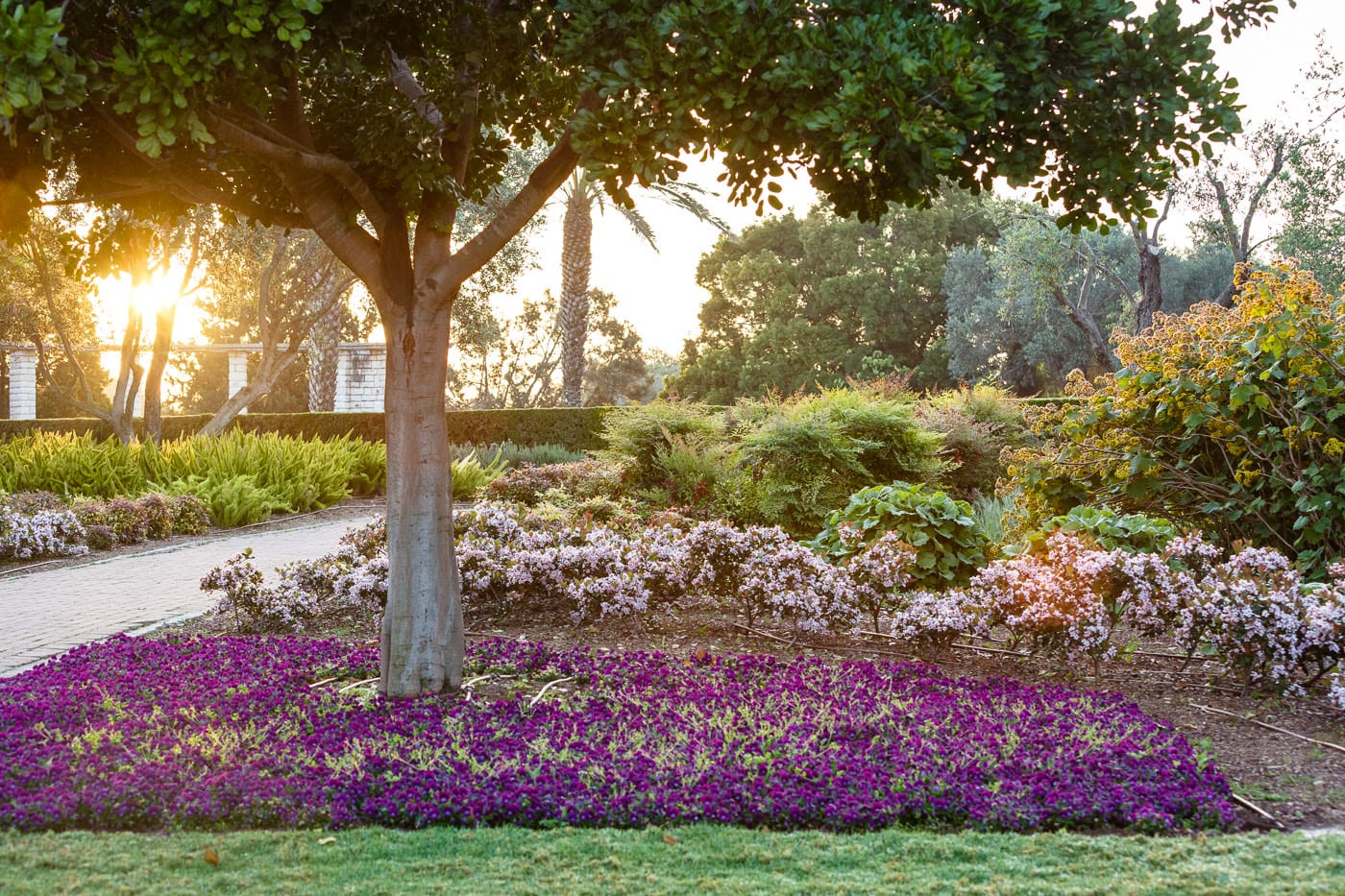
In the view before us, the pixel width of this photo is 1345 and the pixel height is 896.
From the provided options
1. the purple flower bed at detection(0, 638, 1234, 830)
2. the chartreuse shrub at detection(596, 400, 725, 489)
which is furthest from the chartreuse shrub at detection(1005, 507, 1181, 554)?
the chartreuse shrub at detection(596, 400, 725, 489)

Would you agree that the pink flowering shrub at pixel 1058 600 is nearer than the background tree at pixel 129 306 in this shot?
Yes

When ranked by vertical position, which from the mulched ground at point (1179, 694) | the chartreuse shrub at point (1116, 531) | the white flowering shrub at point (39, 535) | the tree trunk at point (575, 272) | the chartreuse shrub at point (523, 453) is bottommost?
the mulched ground at point (1179, 694)

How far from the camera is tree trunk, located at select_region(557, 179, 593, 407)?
21.6 m

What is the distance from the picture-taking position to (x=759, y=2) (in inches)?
126

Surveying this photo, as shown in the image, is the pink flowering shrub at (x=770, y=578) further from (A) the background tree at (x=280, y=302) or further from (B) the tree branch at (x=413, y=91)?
(A) the background tree at (x=280, y=302)

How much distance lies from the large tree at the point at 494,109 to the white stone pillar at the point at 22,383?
2532 cm

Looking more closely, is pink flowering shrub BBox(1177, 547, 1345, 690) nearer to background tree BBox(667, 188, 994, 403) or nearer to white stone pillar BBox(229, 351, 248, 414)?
white stone pillar BBox(229, 351, 248, 414)

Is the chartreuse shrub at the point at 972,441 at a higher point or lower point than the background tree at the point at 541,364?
lower

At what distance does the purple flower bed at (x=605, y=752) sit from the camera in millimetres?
3209

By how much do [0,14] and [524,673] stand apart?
339 centimetres

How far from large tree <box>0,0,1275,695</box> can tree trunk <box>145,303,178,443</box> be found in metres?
12.5

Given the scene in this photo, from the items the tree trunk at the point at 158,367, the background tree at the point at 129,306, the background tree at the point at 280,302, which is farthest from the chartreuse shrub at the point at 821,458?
the tree trunk at the point at 158,367

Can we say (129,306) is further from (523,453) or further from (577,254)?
(577,254)

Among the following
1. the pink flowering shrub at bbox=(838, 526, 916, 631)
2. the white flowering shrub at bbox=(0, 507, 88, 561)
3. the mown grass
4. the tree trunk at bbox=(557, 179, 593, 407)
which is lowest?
the mown grass
